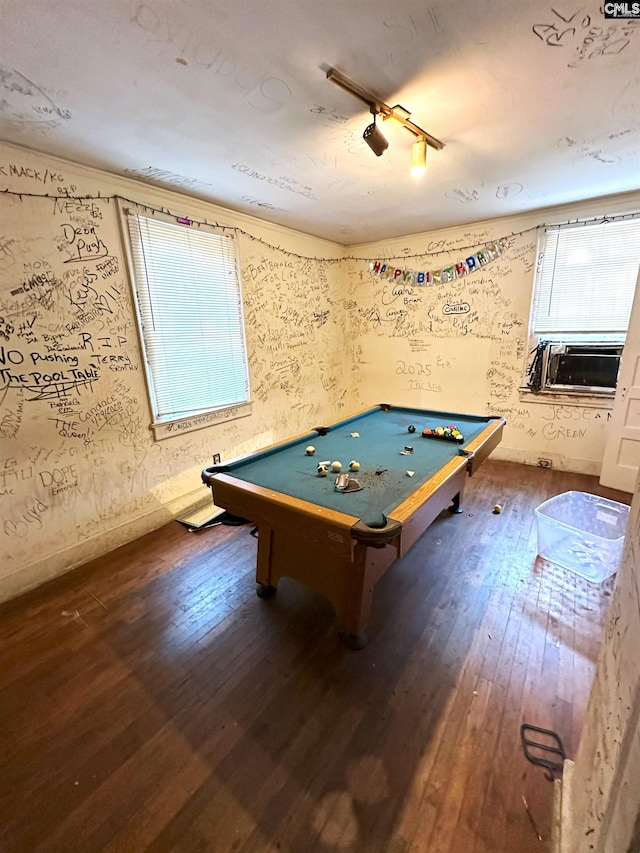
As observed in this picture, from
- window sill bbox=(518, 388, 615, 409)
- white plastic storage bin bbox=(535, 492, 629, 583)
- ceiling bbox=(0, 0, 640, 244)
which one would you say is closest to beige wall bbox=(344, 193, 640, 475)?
window sill bbox=(518, 388, 615, 409)

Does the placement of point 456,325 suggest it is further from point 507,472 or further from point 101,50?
point 101,50

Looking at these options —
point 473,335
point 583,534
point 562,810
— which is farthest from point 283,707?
point 473,335

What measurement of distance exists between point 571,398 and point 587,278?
1086 mm

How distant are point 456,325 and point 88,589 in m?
3.95

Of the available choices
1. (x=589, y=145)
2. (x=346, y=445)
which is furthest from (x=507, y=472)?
(x=589, y=145)

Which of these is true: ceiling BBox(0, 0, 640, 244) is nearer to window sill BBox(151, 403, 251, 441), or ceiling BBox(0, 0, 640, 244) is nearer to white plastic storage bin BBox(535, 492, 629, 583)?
window sill BBox(151, 403, 251, 441)

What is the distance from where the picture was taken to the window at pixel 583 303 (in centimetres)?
302

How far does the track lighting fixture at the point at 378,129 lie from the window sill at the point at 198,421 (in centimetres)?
221

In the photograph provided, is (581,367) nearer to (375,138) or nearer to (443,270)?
(443,270)

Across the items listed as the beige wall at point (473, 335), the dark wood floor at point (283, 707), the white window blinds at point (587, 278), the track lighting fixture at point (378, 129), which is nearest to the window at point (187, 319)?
the dark wood floor at point (283, 707)

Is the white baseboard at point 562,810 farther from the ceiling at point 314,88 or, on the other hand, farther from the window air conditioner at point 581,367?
the window air conditioner at point 581,367

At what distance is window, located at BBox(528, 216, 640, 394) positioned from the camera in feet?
9.92

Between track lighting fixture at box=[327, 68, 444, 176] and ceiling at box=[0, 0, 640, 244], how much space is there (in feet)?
0.11

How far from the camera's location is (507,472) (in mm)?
3537
